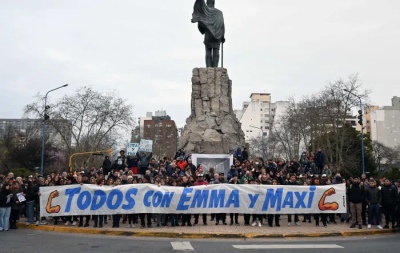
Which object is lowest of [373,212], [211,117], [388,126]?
[373,212]

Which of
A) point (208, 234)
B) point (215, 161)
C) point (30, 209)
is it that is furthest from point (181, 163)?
point (208, 234)

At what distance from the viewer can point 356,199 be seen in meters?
14.8

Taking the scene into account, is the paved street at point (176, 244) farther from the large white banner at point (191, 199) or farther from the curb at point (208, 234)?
the large white banner at point (191, 199)

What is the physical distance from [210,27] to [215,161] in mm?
8049

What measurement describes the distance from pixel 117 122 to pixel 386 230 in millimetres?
44970

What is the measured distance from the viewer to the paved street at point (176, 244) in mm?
10491

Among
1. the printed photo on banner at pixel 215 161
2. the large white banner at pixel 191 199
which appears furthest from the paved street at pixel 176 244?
the printed photo on banner at pixel 215 161

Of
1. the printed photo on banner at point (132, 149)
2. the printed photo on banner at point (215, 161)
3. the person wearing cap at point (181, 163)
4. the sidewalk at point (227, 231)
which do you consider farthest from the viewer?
the printed photo on banner at point (132, 149)

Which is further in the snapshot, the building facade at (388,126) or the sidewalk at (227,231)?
the building facade at (388,126)

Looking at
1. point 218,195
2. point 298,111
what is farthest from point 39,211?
point 298,111

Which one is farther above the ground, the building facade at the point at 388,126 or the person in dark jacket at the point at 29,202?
the building facade at the point at 388,126

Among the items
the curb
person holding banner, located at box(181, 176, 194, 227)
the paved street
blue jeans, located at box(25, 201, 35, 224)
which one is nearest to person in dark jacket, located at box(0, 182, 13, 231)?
blue jeans, located at box(25, 201, 35, 224)

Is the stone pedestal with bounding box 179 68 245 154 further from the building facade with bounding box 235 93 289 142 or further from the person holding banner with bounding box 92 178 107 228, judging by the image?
the building facade with bounding box 235 93 289 142

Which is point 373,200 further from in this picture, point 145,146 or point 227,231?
point 145,146
